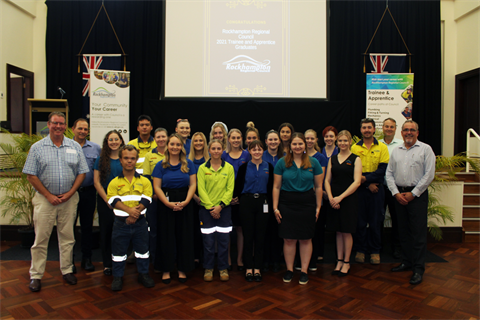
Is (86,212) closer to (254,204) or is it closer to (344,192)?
(254,204)

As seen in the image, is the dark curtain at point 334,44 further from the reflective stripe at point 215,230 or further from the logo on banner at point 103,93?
the reflective stripe at point 215,230

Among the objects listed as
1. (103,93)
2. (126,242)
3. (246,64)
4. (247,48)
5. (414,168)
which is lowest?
(126,242)

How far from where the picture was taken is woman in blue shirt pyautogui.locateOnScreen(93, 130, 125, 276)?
10.4 feet

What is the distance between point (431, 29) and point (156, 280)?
299 inches

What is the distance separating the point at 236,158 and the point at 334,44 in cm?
463

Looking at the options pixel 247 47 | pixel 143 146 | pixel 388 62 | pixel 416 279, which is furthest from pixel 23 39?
pixel 416 279

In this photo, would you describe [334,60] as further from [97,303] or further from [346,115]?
[97,303]

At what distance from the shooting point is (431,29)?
6914mm

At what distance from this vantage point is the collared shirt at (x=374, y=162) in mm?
3617

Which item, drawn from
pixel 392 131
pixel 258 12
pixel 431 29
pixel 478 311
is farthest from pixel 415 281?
pixel 431 29

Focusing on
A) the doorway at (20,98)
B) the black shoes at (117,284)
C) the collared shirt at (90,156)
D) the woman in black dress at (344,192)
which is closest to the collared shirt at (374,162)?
the woman in black dress at (344,192)

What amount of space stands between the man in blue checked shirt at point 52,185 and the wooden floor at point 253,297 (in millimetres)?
263

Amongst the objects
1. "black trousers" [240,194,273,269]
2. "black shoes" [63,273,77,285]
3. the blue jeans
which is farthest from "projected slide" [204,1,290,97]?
"black shoes" [63,273,77,285]

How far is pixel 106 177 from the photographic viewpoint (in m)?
3.19
